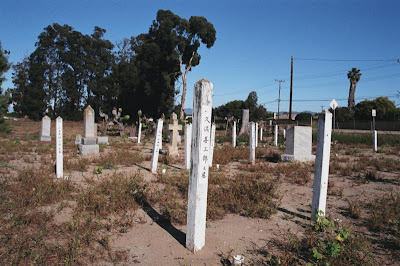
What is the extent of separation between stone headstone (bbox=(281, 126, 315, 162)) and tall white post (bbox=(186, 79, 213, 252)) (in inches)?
300

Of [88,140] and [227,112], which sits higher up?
[227,112]

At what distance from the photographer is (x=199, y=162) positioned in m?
3.49

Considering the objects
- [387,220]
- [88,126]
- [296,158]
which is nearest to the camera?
[387,220]

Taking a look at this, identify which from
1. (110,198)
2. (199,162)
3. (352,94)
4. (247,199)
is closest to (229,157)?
(247,199)

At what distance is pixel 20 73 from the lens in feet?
161

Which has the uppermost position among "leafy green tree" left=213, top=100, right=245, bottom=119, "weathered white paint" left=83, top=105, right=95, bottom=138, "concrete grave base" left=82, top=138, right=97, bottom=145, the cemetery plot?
"leafy green tree" left=213, top=100, right=245, bottom=119

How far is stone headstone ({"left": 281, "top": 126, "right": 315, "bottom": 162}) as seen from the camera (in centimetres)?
1043

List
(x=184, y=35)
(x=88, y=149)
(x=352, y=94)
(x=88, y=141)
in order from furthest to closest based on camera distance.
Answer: (x=352, y=94) < (x=184, y=35) < (x=88, y=141) < (x=88, y=149)

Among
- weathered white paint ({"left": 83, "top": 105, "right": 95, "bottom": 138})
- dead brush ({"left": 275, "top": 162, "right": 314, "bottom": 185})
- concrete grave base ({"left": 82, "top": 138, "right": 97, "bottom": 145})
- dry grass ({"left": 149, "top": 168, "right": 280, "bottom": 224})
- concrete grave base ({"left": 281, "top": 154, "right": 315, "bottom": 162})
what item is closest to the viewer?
dry grass ({"left": 149, "top": 168, "right": 280, "bottom": 224})

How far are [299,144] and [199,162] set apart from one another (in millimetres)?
7997

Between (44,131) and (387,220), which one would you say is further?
(44,131)

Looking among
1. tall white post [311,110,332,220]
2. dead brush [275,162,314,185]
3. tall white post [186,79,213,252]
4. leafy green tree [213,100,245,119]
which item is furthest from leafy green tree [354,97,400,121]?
tall white post [186,79,213,252]

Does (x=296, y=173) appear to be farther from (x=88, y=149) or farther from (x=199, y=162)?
(x=88, y=149)

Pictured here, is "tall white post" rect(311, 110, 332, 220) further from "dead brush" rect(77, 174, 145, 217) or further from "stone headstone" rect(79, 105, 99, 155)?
"stone headstone" rect(79, 105, 99, 155)
